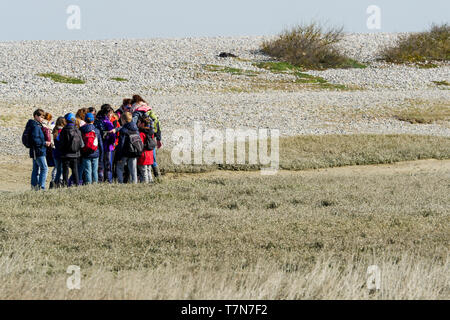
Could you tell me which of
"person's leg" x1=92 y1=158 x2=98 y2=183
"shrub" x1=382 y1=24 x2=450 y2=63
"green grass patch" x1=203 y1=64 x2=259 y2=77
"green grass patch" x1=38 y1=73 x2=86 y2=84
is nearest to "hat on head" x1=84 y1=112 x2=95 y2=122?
"person's leg" x1=92 y1=158 x2=98 y2=183

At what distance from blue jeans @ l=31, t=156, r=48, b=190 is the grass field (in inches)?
55.7

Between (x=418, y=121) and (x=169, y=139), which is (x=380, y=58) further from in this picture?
(x=169, y=139)

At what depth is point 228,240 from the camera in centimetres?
962

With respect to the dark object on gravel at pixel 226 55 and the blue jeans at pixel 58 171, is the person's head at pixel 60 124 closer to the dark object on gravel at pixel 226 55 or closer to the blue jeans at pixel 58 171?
the blue jeans at pixel 58 171

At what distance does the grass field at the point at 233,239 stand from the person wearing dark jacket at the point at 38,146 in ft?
4.51

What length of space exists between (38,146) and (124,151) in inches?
67.4

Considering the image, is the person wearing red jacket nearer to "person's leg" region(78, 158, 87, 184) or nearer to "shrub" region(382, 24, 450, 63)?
"person's leg" region(78, 158, 87, 184)

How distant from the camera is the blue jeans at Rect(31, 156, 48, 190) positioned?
1484 centimetres

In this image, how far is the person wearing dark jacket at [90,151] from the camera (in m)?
14.3

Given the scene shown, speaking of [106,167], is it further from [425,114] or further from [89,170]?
[425,114]

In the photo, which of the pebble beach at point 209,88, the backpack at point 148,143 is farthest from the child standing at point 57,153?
the pebble beach at point 209,88

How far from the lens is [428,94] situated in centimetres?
3606

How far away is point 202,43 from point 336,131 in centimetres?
2868

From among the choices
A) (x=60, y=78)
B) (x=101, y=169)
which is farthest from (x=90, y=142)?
(x=60, y=78)
